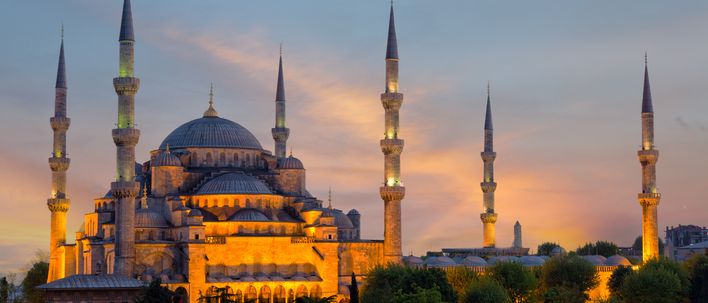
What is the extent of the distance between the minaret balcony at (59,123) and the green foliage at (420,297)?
75.4 ft

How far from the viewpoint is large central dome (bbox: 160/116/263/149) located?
61156mm

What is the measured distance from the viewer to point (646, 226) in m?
61.2

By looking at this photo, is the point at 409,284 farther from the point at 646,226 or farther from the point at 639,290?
the point at 646,226

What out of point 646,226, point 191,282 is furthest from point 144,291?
point 646,226

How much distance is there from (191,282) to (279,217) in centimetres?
726

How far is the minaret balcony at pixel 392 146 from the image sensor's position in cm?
5716

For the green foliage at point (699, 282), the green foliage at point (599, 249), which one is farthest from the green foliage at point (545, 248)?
the green foliage at point (699, 282)

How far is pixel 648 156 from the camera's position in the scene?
61.6 meters

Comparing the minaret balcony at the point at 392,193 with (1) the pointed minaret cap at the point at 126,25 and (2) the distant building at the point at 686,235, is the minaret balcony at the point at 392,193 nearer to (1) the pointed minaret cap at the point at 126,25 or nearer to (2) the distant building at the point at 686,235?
(1) the pointed minaret cap at the point at 126,25

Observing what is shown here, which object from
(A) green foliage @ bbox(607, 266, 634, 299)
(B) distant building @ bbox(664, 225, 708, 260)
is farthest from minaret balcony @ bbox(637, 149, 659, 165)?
(B) distant building @ bbox(664, 225, 708, 260)

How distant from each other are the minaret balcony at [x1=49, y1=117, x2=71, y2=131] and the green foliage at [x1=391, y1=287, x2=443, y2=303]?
75.4ft

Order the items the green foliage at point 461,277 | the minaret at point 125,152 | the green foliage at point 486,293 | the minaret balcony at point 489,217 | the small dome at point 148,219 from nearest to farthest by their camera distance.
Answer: the green foliage at point 486,293 < the minaret at point 125,152 < the small dome at point 148,219 < the green foliage at point 461,277 < the minaret balcony at point 489,217

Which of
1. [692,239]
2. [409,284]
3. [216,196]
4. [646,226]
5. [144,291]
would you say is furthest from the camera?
[692,239]

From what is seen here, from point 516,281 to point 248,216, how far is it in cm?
1328
